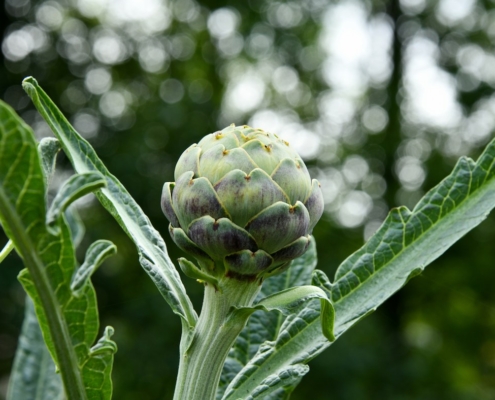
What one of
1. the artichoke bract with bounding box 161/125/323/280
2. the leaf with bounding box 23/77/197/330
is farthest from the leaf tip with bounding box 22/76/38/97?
the artichoke bract with bounding box 161/125/323/280

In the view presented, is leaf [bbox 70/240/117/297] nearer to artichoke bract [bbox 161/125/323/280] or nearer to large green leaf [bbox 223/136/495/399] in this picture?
artichoke bract [bbox 161/125/323/280]

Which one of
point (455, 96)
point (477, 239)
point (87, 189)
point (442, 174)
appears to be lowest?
point (477, 239)

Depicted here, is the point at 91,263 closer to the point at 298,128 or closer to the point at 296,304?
the point at 296,304

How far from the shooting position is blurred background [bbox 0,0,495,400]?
5.15 m

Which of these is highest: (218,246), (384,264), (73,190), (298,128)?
(73,190)

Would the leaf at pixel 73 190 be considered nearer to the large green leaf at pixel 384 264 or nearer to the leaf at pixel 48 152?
the leaf at pixel 48 152

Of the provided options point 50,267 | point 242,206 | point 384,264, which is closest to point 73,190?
point 50,267

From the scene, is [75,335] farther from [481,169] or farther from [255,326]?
[481,169]

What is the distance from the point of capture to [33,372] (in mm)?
833

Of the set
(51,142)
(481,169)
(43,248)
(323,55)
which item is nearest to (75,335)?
(43,248)

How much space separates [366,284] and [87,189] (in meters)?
0.35

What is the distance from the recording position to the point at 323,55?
8.33 m

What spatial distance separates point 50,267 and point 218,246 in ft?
0.52

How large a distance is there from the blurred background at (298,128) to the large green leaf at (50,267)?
420cm
